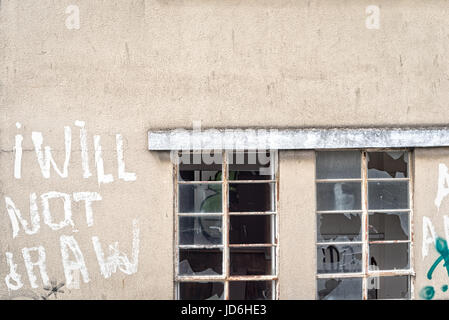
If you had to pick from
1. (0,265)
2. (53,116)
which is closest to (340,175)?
(53,116)

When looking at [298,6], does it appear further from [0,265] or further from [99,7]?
[0,265]

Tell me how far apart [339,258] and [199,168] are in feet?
5.11

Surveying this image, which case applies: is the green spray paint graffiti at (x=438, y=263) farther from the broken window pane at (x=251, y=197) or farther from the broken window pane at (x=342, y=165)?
the broken window pane at (x=251, y=197)

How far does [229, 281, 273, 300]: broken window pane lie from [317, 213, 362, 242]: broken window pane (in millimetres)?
676

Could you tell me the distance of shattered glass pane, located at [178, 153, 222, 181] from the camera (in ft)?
17.5

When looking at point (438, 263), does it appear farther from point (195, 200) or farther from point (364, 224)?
point (195, 200)

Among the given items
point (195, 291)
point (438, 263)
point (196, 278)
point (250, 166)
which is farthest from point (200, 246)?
point (438, 263)

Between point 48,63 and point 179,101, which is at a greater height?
point 48,63

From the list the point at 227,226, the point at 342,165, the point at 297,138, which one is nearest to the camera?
the point at 297,138

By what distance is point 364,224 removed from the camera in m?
5.41

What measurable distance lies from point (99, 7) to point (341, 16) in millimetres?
2194

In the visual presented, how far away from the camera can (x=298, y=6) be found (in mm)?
5305
